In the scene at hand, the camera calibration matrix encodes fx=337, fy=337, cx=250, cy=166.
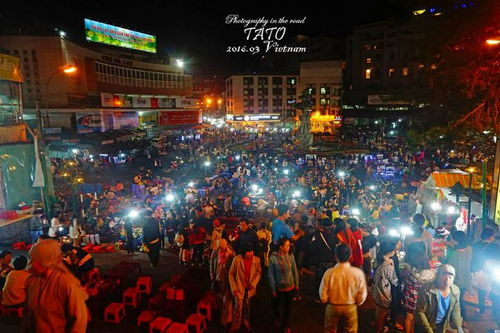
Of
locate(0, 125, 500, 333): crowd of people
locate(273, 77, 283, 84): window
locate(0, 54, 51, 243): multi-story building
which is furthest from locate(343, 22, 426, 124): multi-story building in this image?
locate(0, 54, 51, 243): multi-story building

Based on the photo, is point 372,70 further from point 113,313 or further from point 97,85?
point 113,313

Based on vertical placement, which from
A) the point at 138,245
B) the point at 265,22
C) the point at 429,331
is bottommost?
the point at 138,245

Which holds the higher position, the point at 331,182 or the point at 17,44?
the point at 17,44

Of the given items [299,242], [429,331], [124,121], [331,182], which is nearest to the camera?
[429,331]

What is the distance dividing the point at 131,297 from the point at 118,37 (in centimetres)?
4517

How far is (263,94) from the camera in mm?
83000

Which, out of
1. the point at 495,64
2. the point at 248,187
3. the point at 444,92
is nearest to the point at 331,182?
the point at 248,187

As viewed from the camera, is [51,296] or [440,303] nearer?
[51,296]

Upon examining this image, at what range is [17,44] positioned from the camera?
3066 cm

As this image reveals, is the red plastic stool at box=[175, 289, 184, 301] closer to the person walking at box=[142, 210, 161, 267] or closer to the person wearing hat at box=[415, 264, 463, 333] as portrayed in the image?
the person walking at box=[142, 210, 161, 267]

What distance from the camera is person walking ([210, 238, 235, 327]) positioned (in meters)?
5.94

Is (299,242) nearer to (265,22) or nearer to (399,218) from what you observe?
(399,218)

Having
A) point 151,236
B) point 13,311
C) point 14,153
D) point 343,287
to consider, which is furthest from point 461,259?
point 14,153

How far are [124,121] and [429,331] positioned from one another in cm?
3740
